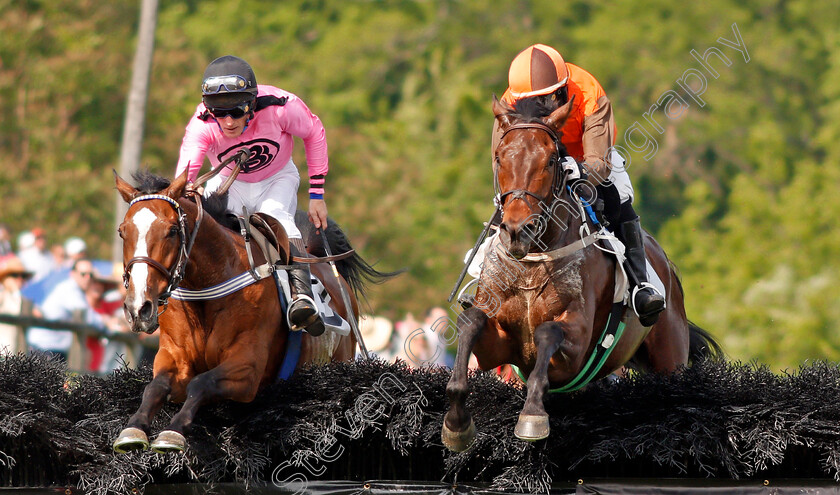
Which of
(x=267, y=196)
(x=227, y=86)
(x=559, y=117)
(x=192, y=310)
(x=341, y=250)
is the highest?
(x=227, y=86)

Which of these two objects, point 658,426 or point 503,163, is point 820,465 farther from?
point 503,163

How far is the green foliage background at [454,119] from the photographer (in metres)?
21.4

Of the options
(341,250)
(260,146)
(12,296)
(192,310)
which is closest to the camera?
(192,310)

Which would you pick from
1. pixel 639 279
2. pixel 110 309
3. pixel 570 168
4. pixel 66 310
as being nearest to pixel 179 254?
pixel 570 168

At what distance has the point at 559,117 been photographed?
19.3 ft

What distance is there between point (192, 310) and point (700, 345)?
12.0 ft

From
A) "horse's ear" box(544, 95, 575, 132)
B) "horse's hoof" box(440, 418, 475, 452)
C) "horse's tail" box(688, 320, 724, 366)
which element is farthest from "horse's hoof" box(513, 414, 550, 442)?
"horse's tail" box(688, 320, 724, 366)

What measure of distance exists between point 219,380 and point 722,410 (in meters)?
2.48

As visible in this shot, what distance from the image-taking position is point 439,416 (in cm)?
577

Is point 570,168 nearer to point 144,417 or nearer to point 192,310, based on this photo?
point 192,310

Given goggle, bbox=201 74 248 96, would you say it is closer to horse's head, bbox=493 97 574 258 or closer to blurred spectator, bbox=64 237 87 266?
horse's head, bbox=493 97 574 258

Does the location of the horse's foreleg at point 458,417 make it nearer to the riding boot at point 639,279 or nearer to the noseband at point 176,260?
the riding boot at point 639,279

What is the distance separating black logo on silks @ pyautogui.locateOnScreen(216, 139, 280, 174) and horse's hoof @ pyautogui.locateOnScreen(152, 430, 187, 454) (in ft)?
6.49

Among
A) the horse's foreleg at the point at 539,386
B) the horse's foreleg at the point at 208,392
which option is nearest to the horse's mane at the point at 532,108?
the horse's foreleg at the point at 539,386
